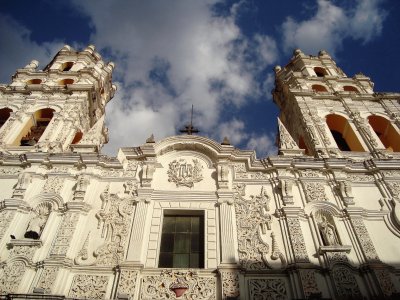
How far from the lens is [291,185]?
1062cm

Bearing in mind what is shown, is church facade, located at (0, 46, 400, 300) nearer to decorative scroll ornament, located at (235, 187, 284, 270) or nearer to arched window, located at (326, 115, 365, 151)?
decorative scroll ornament, located at (235, 187, 284, 270)

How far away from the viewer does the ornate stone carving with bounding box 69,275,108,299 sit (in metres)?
7.91

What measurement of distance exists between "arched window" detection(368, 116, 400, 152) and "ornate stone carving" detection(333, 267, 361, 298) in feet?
27.0

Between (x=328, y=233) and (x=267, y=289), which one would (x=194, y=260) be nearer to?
(x=267, y=289)

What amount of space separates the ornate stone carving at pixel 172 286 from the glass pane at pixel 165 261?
0.53 m

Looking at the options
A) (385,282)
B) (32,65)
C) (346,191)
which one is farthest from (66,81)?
(385,282)

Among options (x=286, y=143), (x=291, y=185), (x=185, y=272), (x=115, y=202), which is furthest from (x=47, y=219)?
(x=286, y=143)

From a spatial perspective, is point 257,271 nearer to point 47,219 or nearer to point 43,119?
point 47,219

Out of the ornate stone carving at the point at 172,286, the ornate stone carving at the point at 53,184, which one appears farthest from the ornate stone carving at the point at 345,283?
the ornate stone carving at the point at 53,184

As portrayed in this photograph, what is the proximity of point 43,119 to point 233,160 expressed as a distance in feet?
30.8

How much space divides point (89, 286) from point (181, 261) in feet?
7.61

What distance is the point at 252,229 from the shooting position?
9492 mm

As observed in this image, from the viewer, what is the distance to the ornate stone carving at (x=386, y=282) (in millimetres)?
7896

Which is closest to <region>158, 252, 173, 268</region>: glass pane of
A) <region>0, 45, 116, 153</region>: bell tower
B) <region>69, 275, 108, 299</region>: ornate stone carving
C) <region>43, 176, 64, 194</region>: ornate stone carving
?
<region>69, 275, 108, 299</region>: ornate stone carving
